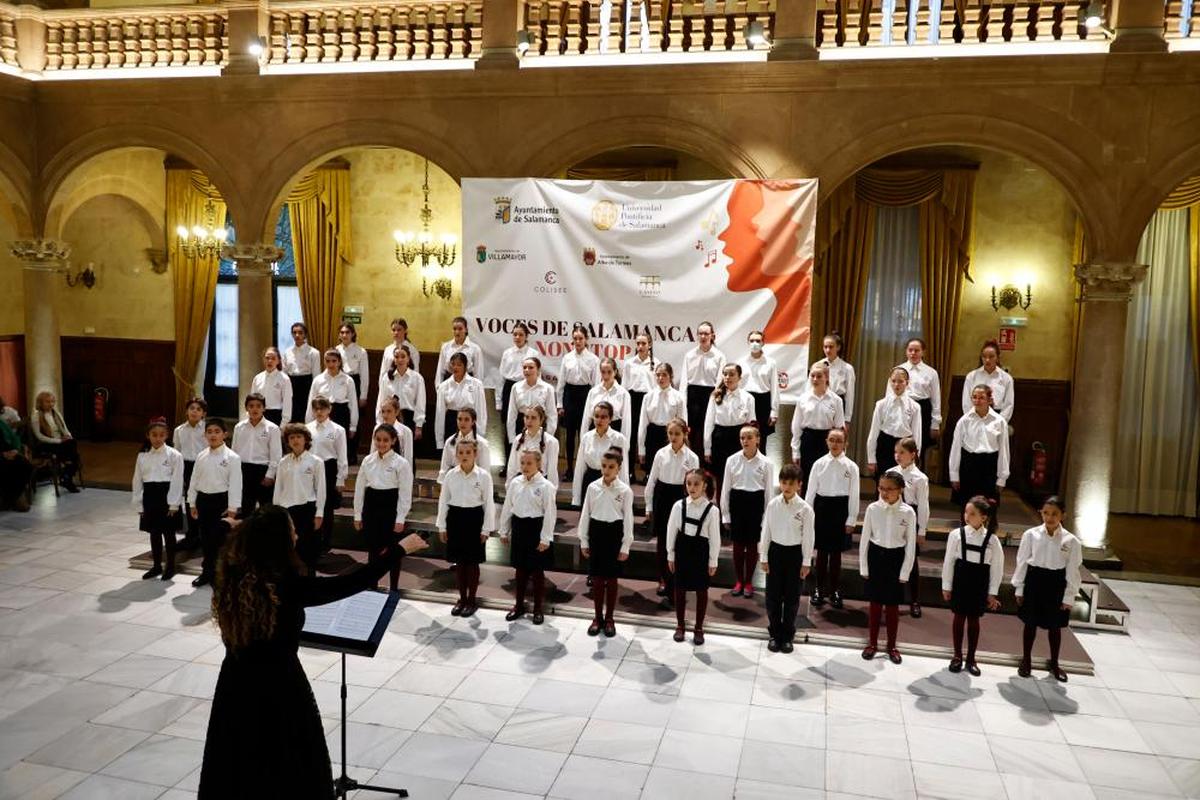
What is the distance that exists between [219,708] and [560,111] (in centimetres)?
757

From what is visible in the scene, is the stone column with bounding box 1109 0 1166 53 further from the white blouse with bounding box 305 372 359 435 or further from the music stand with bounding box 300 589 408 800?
the music stand with bounding box 300 589 408 800

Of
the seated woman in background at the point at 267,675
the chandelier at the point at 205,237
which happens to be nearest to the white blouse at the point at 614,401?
the seated woman in background at the point at 267,675

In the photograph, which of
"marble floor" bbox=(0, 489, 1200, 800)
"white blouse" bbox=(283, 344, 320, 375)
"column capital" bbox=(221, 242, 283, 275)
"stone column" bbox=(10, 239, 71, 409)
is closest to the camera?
"marble floor" bbox=(0, 489, 1200, 800)

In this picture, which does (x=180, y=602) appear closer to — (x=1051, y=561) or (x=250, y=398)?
(x=250, y=398)

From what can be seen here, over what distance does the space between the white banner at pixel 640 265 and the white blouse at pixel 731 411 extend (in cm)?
74

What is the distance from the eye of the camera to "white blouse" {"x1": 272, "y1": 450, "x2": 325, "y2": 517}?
311 inches

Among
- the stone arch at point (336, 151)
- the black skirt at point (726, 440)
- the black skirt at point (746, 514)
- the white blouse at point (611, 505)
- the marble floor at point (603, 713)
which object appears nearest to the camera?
the marble floor at point (603, 713)

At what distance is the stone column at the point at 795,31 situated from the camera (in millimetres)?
9273

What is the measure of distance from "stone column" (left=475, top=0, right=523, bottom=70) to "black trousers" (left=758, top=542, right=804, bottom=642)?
18.9 feet

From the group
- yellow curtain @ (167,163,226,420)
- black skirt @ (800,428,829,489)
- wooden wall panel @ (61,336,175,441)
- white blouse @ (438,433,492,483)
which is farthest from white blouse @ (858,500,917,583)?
wooden wall panel @ (61,336,175,441)

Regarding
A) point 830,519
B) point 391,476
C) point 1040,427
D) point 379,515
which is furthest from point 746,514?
point 1040,427

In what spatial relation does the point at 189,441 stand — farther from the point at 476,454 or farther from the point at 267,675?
the point at 267,675

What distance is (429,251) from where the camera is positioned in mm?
12453

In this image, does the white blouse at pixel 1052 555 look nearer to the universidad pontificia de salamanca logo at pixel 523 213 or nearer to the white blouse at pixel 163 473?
the universidad pontificia de salamanca logo at pixel 523 213
